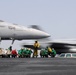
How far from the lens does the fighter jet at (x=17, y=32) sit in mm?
49719

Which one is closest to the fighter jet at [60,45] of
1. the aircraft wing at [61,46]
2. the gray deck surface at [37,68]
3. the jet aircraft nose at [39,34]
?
the aircraft wing at [61,46]

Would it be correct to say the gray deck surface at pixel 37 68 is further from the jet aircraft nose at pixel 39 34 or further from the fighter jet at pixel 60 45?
the fighter jet at pixel 60 45

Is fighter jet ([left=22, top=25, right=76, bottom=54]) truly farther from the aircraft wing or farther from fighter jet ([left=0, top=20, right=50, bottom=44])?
fighter jet ([left=0, top=20, right=50, bottom=44])

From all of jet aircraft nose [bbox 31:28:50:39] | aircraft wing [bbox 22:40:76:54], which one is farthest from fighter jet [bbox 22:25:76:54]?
jet aircraft nose [bbox 31:28:50:39]

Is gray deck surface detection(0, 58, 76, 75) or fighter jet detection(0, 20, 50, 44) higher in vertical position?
fighter jet detection(0, 20, 50, 44)

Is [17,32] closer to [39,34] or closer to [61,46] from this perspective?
[39,34]

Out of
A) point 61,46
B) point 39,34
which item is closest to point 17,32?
point 39,34

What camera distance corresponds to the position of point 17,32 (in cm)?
4984

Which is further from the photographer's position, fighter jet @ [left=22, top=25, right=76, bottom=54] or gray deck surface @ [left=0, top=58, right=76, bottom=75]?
fighter jet @ [left=22, top=25, right=76, bottom=54]

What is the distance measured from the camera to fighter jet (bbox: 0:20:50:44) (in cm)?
4972

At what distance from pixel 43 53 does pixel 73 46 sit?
54.1 m

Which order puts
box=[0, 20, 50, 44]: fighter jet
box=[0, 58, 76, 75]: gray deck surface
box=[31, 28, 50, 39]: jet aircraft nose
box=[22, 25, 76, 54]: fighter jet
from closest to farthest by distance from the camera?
box=[0, 58, 76, 75]: gray deck surface, box=[0, 20, 50, 44]: fighter jet, box=[31, 28, 50, 39]: jet aircraft nose, box=[22, 25, 76, 54]: fighter jet

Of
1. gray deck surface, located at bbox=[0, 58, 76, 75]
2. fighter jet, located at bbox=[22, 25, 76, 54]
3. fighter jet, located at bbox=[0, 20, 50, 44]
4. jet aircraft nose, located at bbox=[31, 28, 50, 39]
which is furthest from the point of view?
fighter jet, located at bbox=[22, 25, 76, 54]

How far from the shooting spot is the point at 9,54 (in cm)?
3731
